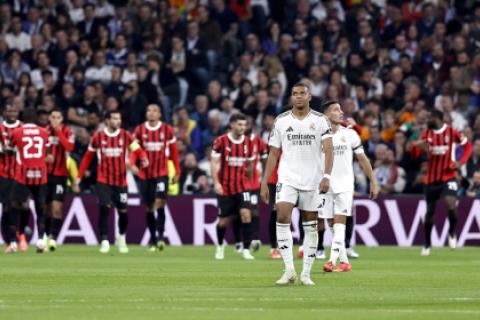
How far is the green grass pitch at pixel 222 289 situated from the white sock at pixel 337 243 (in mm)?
345

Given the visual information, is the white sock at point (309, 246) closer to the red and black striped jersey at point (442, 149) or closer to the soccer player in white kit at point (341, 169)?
the soccer player in white kit at point (341, 169)

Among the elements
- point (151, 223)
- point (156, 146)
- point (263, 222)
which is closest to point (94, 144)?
point (156, 146)

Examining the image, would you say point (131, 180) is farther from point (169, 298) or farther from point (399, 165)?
point (169, 298)

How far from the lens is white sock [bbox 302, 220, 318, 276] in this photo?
15.2 m

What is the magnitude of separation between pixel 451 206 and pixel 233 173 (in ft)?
14.4

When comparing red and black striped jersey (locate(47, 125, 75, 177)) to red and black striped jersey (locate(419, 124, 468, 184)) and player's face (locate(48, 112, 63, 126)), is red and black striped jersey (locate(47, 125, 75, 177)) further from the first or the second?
red and black striped jersey (locate(419, 124, 468, 184))

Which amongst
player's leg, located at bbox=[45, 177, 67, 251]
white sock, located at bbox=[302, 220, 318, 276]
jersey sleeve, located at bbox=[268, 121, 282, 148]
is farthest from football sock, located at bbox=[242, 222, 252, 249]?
jersey sleeve, located at bbox=[268, 121, 282, 148]

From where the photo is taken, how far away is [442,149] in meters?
24.3

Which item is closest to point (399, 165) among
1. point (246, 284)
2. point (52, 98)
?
point (52, 98)

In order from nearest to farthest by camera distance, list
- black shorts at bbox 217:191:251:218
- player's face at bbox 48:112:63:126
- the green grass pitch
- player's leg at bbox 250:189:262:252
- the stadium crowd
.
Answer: the green grass pitch, black shorts at bbox 217:191:251:218, player's leg at bbox 250:189:262:252, player's face at bbox 48:112:63:126, the stadium crowd

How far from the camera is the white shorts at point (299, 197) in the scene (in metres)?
15.3

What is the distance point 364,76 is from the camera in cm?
3044

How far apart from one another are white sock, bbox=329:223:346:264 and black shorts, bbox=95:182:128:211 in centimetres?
668

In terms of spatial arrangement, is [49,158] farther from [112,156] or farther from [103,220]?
[103,220]
